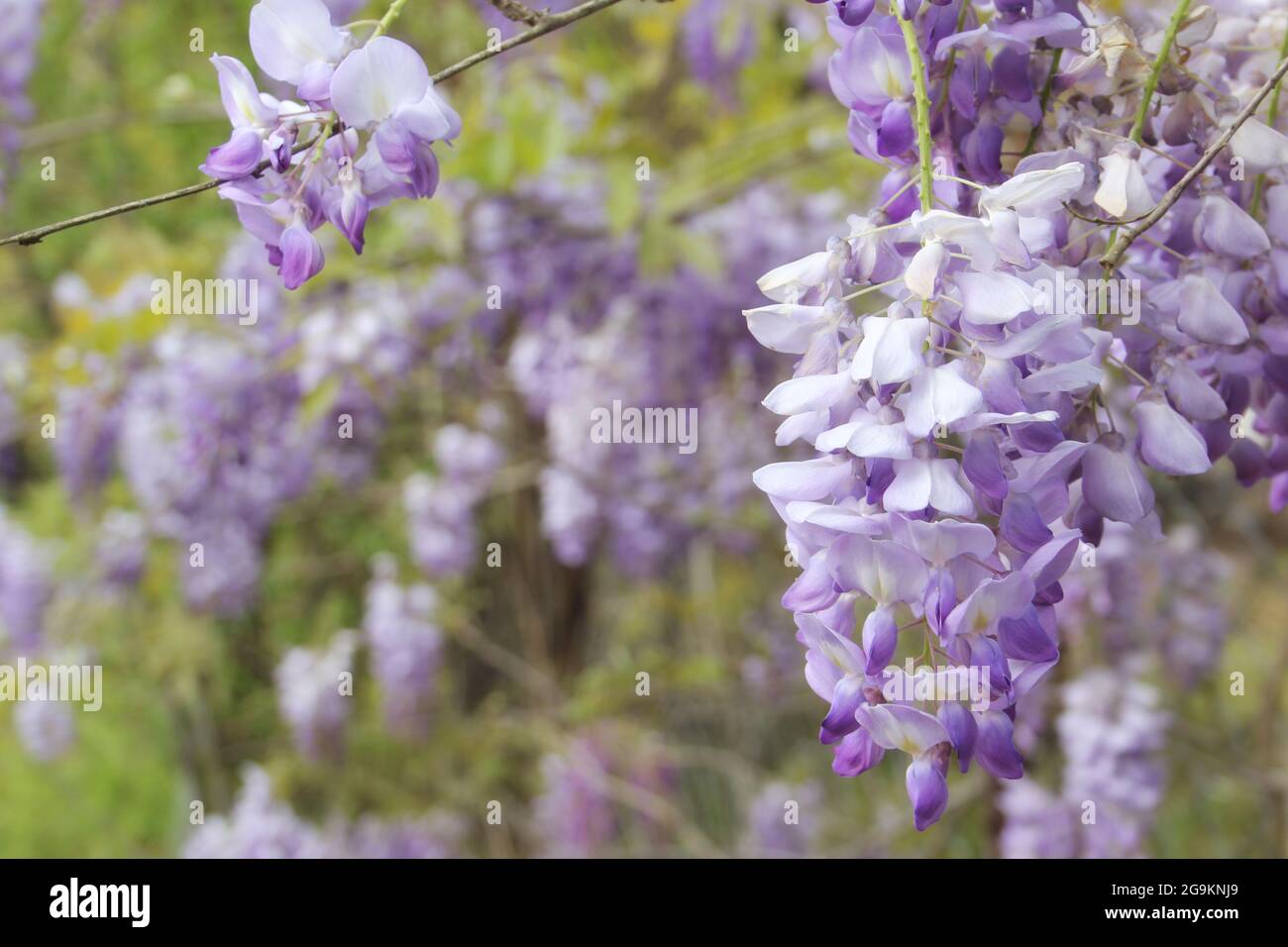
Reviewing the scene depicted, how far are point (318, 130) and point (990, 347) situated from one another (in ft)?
1.18

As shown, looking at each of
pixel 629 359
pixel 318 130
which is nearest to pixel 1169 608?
pixel 629 359

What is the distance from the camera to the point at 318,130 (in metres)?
0.65

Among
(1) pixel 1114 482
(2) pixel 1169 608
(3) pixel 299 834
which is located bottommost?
(3) pixel 299 834

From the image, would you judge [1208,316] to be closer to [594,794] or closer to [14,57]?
[14,57]

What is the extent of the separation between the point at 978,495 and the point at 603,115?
5.00ft

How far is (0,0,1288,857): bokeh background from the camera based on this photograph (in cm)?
208

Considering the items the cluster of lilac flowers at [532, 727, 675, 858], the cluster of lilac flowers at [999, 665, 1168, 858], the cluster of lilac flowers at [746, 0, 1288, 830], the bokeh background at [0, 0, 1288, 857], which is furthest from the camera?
the cluster of lilac flowers at [532, 727, 675, 858]

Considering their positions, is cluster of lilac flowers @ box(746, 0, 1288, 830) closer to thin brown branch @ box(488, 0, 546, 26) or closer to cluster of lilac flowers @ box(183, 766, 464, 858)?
thin brown branch @ box(488, 0, 546, 26)

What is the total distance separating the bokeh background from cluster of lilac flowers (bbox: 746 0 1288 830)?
1.11 meters

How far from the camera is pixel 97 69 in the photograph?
10.6 feet

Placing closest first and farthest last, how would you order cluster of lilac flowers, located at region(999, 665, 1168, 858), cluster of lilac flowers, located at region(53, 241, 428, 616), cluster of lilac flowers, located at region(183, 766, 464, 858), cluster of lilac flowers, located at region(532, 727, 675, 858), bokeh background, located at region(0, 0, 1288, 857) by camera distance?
cluster of lilac flowers, located at region(999, 665, 1168, 858) → bokeh background, located at region(0, 0, 1288, 857) → cluster of lilac flowers, located at region(53, 241, 428, 616) → cluster of lilac flowers, located at region(183, 766, 464, 858) → cluster of lilac flowers, located at region(532, 727, 675, 858)

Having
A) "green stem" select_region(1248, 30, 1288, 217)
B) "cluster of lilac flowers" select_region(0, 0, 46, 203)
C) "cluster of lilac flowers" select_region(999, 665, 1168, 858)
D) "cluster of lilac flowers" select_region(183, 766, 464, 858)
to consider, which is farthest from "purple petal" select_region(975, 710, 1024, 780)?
"cluster of lilac flowers" select_region(183, 766, 464, 858)
